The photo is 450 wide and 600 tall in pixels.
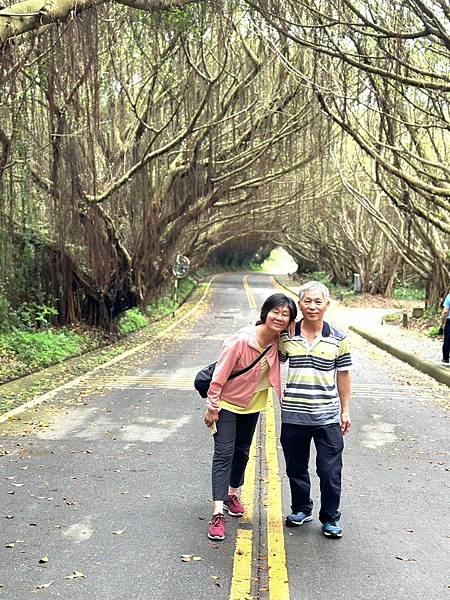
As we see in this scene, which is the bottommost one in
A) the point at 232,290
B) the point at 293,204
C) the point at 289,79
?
the point at 232,290

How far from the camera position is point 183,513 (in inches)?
215

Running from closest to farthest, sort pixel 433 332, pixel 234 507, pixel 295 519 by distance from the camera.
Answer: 1. pixel 295 519
2. pixel 234 507
3. pixel 433 332

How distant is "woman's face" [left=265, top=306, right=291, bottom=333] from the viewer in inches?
193

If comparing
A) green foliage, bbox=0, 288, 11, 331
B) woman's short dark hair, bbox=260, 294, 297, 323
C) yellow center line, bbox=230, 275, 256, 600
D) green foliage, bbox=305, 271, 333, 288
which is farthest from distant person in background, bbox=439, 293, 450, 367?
green foliage, bbox=305, 271, 333, 288

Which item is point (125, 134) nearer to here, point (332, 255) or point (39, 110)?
point (39, 110)

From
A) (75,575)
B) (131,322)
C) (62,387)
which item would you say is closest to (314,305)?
(75,575)

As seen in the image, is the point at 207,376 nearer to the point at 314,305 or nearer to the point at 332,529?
the point at 314,305

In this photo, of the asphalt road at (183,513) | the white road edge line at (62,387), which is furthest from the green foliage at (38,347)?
the asphalt road at (183,513)

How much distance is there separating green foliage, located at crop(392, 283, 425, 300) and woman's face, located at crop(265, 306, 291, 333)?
108 ft

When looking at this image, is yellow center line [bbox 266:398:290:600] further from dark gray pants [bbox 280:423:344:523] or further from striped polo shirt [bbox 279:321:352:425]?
striped polo shirt [bbox 279:321:352:425]

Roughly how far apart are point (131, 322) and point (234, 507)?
17.9 m

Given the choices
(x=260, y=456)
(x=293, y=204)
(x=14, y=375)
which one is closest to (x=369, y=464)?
(x=260, y=456)

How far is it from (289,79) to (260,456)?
12282 millimetres

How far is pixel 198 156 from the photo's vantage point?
18375 millimetres
